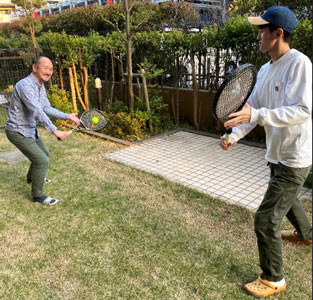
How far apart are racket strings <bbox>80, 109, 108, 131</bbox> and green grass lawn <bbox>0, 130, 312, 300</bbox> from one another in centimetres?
84

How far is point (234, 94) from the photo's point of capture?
2.33m

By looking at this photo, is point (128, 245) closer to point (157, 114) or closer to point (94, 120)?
point (94, 120)

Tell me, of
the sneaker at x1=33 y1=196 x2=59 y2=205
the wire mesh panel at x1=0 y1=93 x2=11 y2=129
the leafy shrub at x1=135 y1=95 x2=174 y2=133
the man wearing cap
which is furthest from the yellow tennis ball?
the wire mesh panel at x1=0 y1=93 x2=11 y2=129

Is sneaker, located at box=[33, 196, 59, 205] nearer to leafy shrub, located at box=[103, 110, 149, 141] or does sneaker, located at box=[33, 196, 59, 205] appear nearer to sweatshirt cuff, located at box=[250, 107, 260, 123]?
leafy shrub, located at box=[103, 110, 149, 141]

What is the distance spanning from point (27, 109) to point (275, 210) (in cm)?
323

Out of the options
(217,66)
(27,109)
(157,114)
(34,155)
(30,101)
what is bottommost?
(157,114)

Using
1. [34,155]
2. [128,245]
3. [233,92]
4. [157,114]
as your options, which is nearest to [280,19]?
[233,92]

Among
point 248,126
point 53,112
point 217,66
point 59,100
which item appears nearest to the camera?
point 248,126

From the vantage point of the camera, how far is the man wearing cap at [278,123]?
6.89ft

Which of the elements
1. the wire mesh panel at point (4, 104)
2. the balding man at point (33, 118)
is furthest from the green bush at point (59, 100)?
Result: the balding man at point (33, 118)

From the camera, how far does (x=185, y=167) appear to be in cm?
565

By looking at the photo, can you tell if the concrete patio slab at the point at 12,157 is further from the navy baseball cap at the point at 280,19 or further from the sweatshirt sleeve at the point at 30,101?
the navy baseball cap at the point at 280,19

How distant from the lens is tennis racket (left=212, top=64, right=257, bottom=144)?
221 cm

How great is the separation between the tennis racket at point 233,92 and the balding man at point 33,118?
7.72 ft
